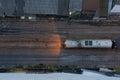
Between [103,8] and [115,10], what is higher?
[103,8]

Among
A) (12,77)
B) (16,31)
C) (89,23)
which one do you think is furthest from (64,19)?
(12,77)

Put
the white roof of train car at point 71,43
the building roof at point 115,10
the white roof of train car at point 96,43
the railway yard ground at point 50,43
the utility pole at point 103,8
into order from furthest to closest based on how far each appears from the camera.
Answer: the building roof at point 115,10 < the utility pole at point 103,8 < the white roof of train car at point 96,43 < the white roof of train car at point 71,43 < the railway yard ground at point 50,43

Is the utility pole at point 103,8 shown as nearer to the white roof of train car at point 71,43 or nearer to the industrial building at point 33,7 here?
the industrial building at point 33,7

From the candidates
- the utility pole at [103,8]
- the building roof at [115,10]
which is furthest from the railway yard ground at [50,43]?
the building roof at [115,10]

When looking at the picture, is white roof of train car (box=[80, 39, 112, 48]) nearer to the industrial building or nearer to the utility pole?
the utility pole

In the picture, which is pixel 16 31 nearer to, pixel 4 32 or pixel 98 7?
pixel 4 32

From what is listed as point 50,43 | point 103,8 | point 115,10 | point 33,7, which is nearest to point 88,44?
point 50,43

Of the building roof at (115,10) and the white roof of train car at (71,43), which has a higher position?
the building roof at (115,10)

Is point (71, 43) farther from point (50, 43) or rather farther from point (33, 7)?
point (33, 7)
